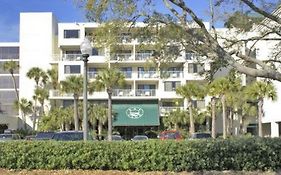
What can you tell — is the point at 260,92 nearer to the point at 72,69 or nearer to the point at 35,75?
the point at 72,69

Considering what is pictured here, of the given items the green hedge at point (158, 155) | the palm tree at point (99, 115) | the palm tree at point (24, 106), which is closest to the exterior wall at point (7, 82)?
the palm tree at point (24, 106)

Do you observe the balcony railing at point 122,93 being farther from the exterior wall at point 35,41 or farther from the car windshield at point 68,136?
the car windshield at point 68,136

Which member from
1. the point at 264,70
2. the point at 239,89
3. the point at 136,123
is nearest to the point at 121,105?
the point at 136,123

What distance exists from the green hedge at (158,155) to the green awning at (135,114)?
1886 inches

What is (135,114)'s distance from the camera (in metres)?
64.8

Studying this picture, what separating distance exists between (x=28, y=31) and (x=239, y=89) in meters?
34.9

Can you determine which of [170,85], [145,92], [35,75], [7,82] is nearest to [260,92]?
[170,85]

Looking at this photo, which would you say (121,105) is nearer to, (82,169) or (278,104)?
(278,104)

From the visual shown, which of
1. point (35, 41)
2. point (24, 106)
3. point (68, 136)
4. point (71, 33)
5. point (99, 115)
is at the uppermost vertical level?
point (71, 33)

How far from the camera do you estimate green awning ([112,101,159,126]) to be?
6397 cm

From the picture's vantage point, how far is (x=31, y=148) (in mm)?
15953

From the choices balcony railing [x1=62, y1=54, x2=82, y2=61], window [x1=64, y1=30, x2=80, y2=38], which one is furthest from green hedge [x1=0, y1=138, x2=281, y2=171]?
window [x1=64, y1=30, x2=80, y2=38]

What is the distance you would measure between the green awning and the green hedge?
47.9 meters

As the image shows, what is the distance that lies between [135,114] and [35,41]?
2095 cm
